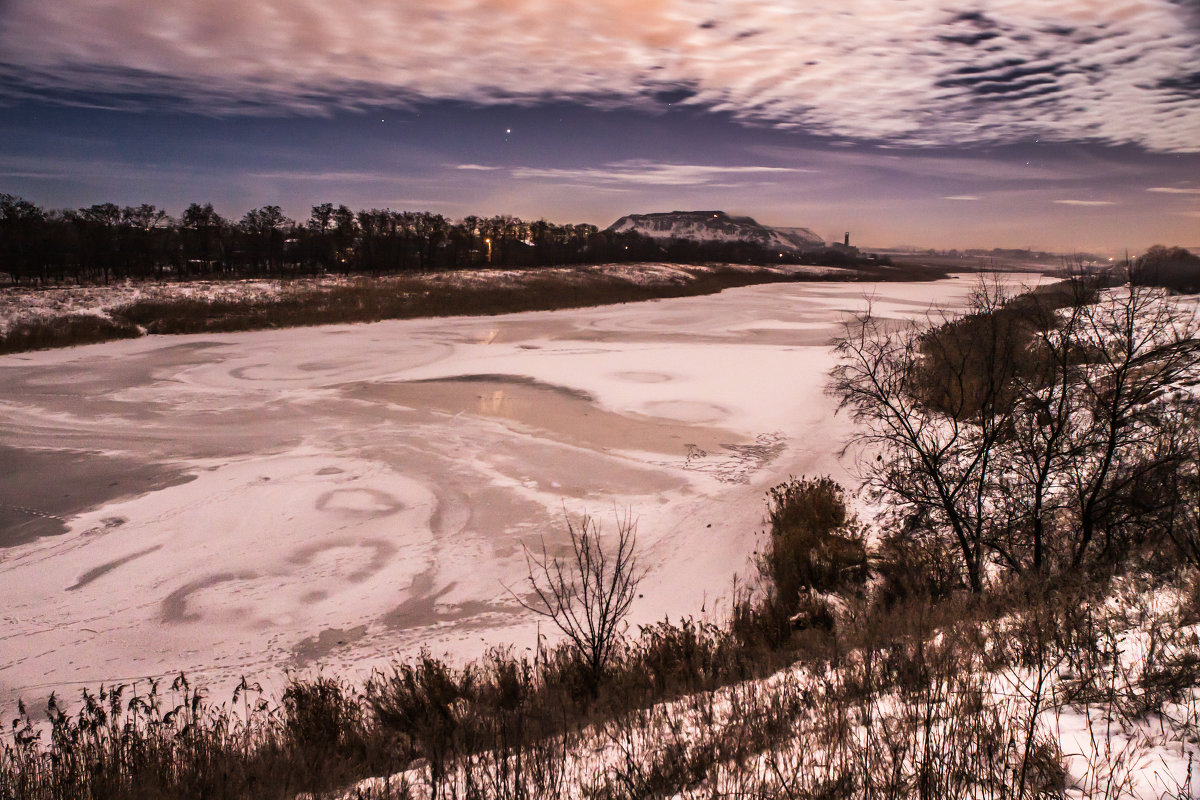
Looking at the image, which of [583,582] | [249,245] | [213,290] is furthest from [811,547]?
[249,245]

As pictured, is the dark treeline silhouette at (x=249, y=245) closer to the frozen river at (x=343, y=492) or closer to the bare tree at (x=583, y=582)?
the frozen river at (x=343, y=492)

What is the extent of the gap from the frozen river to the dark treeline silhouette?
4425 cm

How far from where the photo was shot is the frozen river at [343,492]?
6.95m

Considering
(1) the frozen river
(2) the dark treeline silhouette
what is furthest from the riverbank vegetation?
(2) the dark treeline silhouette

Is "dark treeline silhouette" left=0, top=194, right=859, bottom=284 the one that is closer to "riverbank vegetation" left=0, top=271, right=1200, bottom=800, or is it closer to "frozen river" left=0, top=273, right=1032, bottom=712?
"frozen river" left=0, top=273, right=1032, bottom=712

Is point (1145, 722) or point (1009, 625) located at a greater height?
point (1145, 722)

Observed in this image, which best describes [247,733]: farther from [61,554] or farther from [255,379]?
[255,379]

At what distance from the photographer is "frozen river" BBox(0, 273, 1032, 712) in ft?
22.8

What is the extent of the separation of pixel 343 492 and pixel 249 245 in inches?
2835

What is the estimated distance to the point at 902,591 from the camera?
7.32 metres

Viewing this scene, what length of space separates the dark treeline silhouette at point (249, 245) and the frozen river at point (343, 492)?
145ft

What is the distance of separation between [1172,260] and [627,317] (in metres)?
28.9

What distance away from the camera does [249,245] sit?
2763 inches

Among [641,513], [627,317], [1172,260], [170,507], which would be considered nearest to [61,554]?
[170,507]
